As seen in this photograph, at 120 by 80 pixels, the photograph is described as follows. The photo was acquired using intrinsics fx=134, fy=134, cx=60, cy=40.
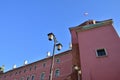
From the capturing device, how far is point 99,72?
1210cm

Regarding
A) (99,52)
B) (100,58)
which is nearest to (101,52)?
(99,52)

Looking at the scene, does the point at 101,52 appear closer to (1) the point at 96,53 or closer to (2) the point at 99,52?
(2) the point at 99,52

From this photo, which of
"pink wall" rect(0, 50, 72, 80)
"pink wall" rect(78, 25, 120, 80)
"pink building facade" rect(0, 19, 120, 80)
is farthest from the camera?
"pink wall" rect(0, 50, 72, 80)

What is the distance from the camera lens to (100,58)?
42.4ft

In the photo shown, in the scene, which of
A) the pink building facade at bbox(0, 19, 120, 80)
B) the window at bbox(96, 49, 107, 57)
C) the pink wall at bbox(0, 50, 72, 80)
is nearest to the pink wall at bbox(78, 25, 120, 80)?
the pink building facade at bbox(0, 19, 120, 80)

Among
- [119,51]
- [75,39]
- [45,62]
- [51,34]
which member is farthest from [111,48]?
[45,62]

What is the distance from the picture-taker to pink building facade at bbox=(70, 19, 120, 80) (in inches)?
473

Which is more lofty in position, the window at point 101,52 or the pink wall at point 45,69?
the pink wall at point 45,69

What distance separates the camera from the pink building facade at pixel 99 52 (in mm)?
12006

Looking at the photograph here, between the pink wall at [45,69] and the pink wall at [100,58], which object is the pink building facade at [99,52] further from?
the pink wall at [45,69]

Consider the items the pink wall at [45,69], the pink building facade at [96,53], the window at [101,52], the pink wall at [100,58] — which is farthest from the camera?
the pink wall at [45,69]

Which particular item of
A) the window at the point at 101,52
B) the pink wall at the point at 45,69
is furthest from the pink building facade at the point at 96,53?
the pink wall at the point at 45,69

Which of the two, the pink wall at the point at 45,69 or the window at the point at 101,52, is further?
the pink wall at the point at 45,69

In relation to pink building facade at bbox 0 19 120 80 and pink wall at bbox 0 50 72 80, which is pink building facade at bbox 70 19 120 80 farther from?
pink wall at bbox 0 50 72 80
